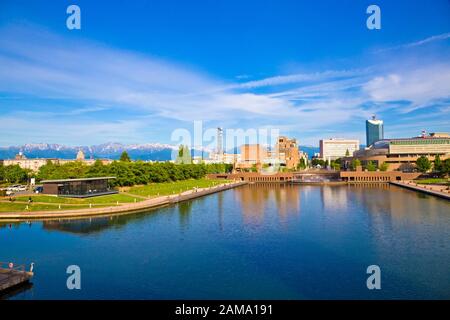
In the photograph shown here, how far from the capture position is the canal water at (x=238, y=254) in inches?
843

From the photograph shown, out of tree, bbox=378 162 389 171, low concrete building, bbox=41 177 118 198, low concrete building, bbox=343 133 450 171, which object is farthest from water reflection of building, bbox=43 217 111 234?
low concrete building, bbox=343 133 450 171

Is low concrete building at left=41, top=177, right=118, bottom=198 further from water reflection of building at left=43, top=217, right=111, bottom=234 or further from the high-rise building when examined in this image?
the high-rise building

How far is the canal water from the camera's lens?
2141cm

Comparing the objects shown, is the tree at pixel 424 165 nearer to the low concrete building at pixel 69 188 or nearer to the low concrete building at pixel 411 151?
the low concrete building at pixel 411 151

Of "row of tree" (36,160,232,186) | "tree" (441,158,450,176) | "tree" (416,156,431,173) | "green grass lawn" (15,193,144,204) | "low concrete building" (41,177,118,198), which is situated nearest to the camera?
"green grass lawn" (15,193,144,204)

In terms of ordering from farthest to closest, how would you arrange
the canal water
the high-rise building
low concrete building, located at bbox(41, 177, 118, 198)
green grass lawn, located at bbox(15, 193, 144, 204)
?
1. the high-rise building
2. low concrete building, located at bbox(41, 177, 118, 198)
3. green grass lawn, located at bbox(15, 193, 144, 204)
4. the canal water

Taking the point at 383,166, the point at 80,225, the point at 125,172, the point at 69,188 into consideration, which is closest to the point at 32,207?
the point at 69,188

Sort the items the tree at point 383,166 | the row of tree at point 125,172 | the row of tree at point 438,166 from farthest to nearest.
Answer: the tree at point 383,166, the row of tree at point 438,166, the row of tree at point 125,172

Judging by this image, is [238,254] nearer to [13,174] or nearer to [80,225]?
[80,225]

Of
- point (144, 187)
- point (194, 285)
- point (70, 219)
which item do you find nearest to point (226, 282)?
point (194, 285)

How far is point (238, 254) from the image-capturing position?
28953 millimetres

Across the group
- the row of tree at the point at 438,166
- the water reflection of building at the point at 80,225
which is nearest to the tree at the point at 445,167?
the row of tree at the point at 438,166

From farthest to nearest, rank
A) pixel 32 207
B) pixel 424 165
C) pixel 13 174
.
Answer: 1. pixel 424 165
2. pixel 13 174
3. pixel 32 207

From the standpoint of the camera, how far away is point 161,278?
23.5 meters
